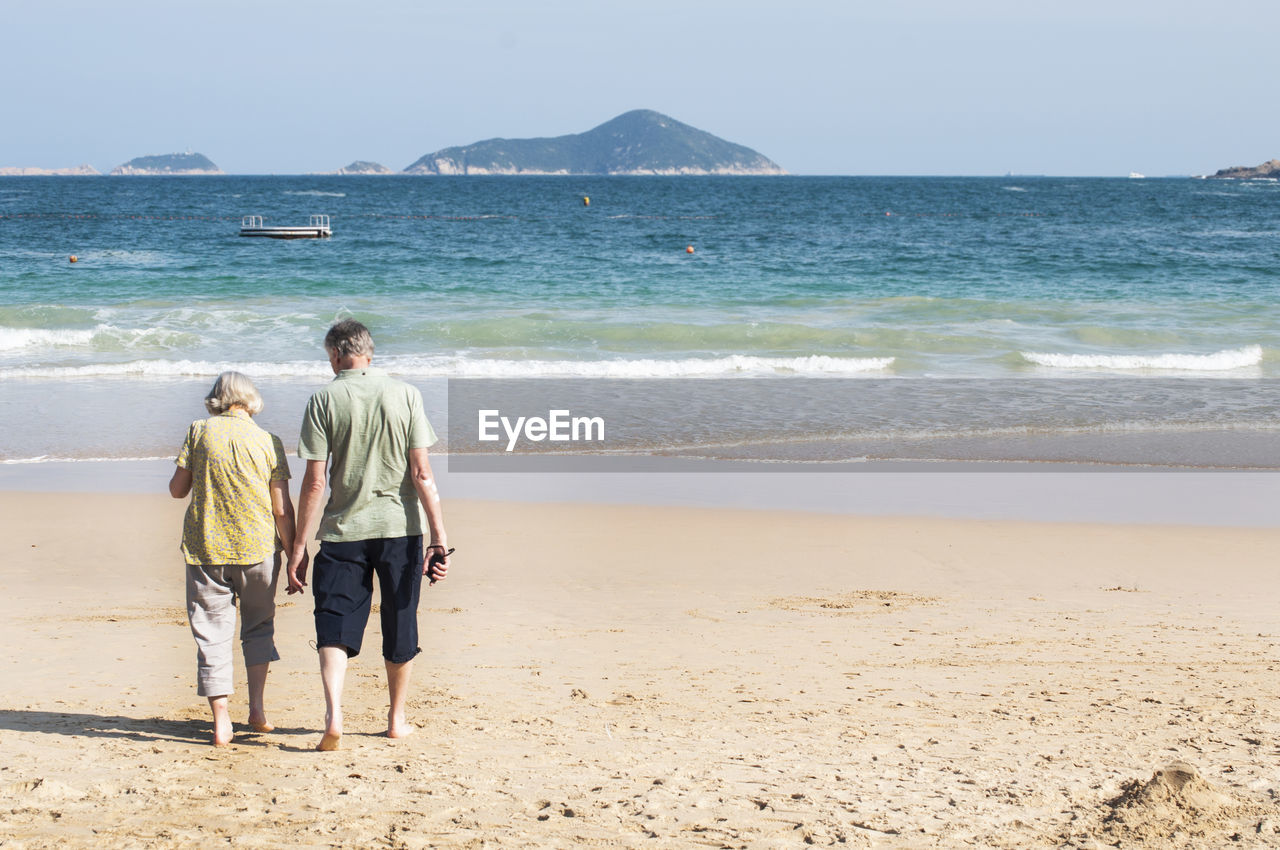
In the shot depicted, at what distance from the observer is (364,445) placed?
3893 millimetres

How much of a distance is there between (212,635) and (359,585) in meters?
0.58

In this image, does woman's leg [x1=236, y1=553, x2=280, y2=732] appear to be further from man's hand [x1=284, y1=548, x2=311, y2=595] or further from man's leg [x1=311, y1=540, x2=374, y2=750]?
man's leg [x1=311, y1=540, x2=374, y2=750]

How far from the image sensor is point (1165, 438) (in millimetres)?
11234

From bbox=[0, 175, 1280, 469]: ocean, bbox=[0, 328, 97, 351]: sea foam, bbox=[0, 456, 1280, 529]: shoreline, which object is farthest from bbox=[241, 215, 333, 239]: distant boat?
bbox=[0, 456, 1280, 529]: shoreline

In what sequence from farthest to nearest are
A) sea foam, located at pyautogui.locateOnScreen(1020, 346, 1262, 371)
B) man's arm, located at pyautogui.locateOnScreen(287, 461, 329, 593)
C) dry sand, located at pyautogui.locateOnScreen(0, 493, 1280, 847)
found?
sea foam, located at pyautogui.locateOnScreen(1020, 346, 1262, 371), man's arm, located at pyautogui.locateOnScreen(287, 461, 329, 593), dry sand, located at pyautogui.locateOnScreen(0, 493, 1280, 847)

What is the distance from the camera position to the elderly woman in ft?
13.1

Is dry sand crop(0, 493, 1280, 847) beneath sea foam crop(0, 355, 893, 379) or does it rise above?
beneath

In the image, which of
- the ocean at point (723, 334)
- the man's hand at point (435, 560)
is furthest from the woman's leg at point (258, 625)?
the ocean at point (723, 334)

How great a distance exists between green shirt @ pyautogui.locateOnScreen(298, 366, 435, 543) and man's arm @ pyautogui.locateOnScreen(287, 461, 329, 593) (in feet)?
0.14

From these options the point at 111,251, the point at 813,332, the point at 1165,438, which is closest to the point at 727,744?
the point at 1165,438

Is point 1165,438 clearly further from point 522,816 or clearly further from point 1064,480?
point 522,816

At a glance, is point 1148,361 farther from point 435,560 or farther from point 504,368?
point 435,560

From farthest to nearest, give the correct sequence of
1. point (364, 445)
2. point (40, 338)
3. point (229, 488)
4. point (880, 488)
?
point (40, 338), point (880, 488), point (229, 488), point (364, 445)

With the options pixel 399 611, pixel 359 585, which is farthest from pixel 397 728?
pixel 359 585
